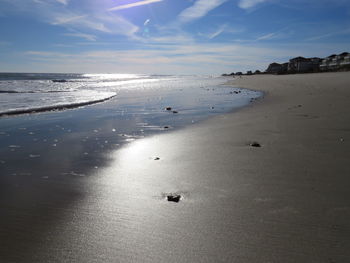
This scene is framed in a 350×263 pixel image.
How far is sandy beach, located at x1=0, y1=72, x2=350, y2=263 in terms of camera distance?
197cm

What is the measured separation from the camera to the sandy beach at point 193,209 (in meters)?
1.97

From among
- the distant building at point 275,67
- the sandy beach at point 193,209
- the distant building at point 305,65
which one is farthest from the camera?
the distant building at point 275,67

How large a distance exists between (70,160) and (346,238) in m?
3.76

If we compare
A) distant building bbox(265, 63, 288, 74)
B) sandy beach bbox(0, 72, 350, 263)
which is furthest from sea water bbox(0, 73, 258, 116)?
distant building bbox(265, 63, 288, 74)

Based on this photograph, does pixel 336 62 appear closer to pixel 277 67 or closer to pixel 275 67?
pixel 277 67

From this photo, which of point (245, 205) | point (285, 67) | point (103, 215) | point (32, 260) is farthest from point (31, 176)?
point (285, 67)

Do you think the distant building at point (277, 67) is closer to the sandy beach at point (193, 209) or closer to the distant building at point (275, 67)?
the distant building at point (275, 67)

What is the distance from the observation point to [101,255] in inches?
77.2

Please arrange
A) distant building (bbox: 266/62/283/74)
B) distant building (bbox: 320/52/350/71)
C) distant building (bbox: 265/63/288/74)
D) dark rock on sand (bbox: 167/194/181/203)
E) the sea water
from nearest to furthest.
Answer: dark rock on sand (bbox: 167/194/181/203) < the sea water < distant building (bbox: 320/52/350/71) < distant building (bbox: 265/63/288/74) < distant building (bbox: 266/62/283/74)

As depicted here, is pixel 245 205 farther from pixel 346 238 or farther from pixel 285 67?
pixel 285 67

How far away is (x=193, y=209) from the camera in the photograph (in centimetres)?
258

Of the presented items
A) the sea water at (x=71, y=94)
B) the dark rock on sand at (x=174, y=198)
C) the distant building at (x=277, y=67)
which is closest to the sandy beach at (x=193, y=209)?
the dark rock on sand at (x=174, y=198)

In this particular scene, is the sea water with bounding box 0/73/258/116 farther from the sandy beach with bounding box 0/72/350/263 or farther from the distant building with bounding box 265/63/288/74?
the distant building with bounding box 265/63/288/74

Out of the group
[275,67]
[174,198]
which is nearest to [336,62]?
[275,67]
